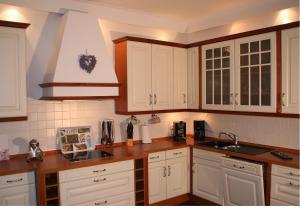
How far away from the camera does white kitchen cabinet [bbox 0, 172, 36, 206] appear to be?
2396 mm

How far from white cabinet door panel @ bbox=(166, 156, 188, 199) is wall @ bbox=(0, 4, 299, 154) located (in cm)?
64

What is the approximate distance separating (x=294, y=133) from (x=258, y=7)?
1527 millimetres

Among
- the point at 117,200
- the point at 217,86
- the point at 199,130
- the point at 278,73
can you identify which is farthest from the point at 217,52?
the point at 117,200

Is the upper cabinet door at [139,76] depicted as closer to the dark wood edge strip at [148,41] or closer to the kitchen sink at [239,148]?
the dark wood edge strip at [148,41]

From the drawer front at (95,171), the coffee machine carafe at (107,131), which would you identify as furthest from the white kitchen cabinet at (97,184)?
the coffee machine carafe at (107,131)

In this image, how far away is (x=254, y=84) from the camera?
3.12 meters

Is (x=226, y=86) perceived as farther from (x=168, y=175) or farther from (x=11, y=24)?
(x=11, y=24)

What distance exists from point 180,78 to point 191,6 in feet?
A: 3.25

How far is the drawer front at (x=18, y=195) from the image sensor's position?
240cm

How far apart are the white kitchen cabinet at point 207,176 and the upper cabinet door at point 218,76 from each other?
2.12 feet

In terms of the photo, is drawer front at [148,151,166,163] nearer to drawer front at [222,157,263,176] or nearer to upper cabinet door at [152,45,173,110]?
upper cabinet door at [152,45,173,110]

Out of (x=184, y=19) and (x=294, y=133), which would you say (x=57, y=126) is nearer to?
(x=184, y=19)

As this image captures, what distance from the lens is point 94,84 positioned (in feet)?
9.82
